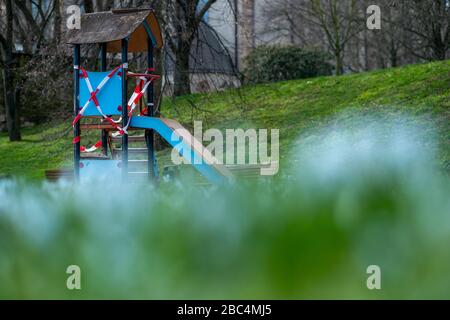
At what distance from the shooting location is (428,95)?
17734 mm

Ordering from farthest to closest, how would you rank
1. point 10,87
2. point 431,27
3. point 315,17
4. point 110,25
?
point 315,17, point 431,27, point 10,87, point 110,25

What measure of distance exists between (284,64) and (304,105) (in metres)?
7.34

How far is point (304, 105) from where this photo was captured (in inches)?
825

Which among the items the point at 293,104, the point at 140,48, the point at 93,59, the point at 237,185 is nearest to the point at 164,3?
the point at 93,59

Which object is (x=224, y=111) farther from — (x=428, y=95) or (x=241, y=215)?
(x=241, y=215)

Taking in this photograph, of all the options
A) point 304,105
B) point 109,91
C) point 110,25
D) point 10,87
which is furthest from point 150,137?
point 10,87

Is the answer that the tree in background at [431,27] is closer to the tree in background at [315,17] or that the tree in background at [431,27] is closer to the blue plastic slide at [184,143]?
the tree in background at [315,17]

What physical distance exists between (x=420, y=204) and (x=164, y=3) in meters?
16.4

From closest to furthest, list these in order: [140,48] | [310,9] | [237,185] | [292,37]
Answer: [237,185], [140,48], [310,9], [292,37]

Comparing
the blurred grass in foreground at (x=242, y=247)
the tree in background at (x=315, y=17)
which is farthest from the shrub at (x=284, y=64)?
the blurred grass in foreground at (x=242, y=247)

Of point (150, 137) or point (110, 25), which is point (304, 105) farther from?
point (110, 25)

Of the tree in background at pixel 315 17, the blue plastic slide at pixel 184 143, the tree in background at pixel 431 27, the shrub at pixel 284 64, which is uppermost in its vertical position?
the tree in background at pixel 315 17

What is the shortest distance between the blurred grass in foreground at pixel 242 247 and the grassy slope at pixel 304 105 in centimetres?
1442

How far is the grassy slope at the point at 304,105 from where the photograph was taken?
57.4 ft
